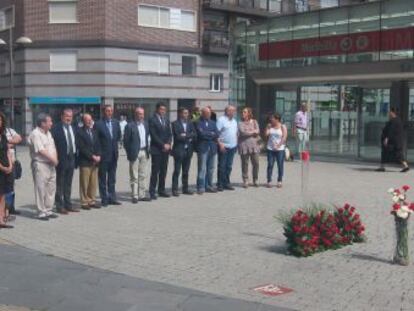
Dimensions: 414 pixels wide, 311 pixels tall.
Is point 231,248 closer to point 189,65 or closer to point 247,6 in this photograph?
point 189,65

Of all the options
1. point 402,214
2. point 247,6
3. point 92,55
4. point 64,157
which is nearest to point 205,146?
point 64,157

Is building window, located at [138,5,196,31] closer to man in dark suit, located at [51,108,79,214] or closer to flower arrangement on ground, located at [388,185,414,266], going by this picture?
man in dark suit, located at [51,108,79,214]

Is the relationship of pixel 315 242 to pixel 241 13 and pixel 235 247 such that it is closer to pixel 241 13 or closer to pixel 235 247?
pixel 235 247

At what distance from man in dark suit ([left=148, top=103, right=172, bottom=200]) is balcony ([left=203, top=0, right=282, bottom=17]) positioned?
27127 millimetres

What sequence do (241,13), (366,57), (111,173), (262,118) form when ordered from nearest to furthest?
(111,173)
(366,57)
(262,118)
(241,13)

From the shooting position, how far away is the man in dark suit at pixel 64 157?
35.3ft

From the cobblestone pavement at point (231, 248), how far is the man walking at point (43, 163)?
1.25 ft

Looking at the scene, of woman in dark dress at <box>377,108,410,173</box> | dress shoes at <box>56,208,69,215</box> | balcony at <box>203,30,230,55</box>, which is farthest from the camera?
balcony at <box>203,30,230,55</box>

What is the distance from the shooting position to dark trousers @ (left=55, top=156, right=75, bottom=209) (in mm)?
10820

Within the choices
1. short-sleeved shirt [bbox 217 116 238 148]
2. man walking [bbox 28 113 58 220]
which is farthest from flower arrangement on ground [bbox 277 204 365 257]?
short-sleeved shirt [bbox 217 116 238 148]

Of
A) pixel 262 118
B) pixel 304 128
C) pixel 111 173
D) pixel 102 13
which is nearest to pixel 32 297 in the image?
pixel 111 173

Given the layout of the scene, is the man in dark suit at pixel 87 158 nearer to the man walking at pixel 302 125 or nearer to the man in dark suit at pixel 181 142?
the man in dark suit at pixel 181 142

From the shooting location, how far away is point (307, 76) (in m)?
22.0

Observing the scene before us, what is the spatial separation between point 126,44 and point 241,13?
911 centimetres
